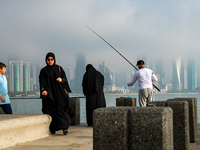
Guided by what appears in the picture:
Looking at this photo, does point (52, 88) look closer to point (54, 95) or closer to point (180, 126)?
point (54, 95)

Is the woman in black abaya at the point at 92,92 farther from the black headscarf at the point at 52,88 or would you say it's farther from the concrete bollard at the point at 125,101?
the concrete bollard at the point at 125,101

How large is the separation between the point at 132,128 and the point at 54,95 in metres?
4.24

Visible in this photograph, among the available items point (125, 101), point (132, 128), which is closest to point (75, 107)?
point (125, 101)

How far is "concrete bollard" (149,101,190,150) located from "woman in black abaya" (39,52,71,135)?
2.81 metres

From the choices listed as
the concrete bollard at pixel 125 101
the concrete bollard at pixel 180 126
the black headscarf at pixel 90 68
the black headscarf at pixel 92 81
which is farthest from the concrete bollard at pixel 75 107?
the concrete bollard at pixel 180 126

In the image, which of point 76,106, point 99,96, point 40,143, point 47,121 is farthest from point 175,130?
point 76,106

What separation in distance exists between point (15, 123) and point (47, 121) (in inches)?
44.2

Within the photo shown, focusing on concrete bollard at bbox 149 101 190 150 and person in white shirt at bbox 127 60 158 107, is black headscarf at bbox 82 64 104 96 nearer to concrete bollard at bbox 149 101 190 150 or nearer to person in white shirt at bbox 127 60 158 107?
person in white shirt at bbox 127 60 158 107

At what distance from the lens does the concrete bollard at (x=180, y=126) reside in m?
4.12

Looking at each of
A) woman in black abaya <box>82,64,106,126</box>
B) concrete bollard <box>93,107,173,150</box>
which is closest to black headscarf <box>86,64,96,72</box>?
woman in black abaya <box>82,64,106,126</box>

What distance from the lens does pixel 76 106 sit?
947cm

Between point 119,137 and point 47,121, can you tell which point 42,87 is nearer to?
point 47,121

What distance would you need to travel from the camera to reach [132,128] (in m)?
2.62

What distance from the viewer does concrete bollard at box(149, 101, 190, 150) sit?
13.5ft
